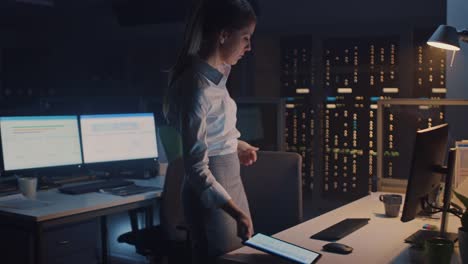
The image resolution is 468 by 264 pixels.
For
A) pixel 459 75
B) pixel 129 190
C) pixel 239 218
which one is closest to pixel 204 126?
pixel 239 218

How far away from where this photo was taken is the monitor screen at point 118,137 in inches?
139

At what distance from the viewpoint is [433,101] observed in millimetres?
2766

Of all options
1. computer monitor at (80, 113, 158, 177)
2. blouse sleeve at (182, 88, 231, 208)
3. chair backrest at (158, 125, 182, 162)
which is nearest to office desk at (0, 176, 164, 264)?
computer monitor at (80, 113, 158, 177)

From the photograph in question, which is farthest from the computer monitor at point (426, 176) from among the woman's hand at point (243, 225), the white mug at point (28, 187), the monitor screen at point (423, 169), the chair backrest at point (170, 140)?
the chair backrest at point (170, 140)

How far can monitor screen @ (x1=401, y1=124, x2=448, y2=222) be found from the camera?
5.99ft

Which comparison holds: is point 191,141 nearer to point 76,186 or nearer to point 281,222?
point 281,222

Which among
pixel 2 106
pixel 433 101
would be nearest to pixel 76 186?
pixel 433 101

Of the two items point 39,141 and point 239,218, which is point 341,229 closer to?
point 239,218

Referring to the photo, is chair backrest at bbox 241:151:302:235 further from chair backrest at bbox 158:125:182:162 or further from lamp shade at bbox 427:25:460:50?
chair backrest at bbox 158:125:182:162

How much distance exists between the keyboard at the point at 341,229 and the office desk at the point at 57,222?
1.24 m

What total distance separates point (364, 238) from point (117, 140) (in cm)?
197

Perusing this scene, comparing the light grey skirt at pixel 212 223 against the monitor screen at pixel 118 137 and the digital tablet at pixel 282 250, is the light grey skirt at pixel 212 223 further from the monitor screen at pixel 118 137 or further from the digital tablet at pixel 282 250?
the monitor screen at pixel 118 137

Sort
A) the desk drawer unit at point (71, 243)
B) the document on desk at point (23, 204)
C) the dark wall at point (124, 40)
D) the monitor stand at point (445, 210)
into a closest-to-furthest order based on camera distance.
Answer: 1. the monitor stand at point (445, 210)
2. the document on desk at point (23, 204)
3. the desk drawer unit at point (71, 243)
4. the dark wall at point (124, 40)

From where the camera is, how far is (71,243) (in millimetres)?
3090
